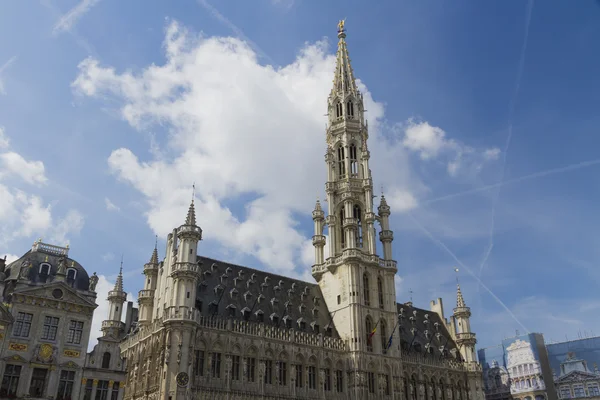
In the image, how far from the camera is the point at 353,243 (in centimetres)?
7756

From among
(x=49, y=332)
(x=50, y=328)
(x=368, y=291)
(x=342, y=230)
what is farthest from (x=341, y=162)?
(x=49, y=332)

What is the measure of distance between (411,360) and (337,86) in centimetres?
4648

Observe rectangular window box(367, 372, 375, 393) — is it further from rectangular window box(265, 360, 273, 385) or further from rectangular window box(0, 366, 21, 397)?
rectangular window box(0, 366, 21, 397)

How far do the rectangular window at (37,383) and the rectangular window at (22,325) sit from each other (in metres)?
3.40

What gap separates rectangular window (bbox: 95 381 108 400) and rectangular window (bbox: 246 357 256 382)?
15284 mm

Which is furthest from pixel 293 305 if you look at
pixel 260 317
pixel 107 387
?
pixel 107 387

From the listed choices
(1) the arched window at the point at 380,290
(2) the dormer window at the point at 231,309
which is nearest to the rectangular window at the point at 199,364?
(2) the dormer window at the point at 231,309

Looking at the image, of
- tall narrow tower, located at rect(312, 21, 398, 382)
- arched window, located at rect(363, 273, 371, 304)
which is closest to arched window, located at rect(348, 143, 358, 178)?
tall narrow tower, located at rect(312, 21, 398, 382)

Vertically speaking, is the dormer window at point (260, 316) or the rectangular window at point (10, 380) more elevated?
the dormer window at point (260, 316)

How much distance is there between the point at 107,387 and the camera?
54.1 metres

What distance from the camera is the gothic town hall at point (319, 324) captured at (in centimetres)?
5994

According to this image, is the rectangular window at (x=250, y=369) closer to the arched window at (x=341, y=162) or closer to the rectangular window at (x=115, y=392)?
the rectangular window at (x=115, y=392)

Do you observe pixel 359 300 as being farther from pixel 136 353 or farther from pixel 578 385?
pixel 578 385

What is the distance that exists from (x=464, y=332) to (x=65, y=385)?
62.8 meters
